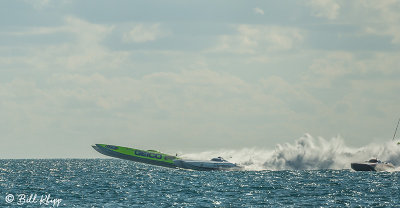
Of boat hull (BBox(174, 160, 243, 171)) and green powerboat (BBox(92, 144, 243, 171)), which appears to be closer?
boat hull (BBox(174, 160, 243, 171))

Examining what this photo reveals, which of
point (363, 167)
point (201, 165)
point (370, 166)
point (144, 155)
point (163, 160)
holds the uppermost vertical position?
point (370, 166)

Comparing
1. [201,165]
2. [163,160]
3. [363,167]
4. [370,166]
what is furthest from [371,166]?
[163,160]

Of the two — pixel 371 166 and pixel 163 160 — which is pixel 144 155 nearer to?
pixel 163 160

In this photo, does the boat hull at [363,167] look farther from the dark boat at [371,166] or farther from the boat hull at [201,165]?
the boat hull at [201,165]

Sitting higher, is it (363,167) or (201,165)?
(363,167)

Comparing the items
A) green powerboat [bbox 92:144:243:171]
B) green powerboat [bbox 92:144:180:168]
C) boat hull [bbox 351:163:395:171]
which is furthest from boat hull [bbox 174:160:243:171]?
boat hull [bbox 351:163:395:171]

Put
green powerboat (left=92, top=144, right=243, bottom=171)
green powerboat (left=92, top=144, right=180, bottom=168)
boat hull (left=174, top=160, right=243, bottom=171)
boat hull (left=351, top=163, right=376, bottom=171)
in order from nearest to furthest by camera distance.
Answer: boat hull (left=174, top=160, right=243, bottom=171) → green powerboat (left=92, top=144, right=243, bottom=171) → green powerboat (left=92, top=144, right=180, bottom=168) → boat hull (left=351, top=163, right=376, bottom=171)

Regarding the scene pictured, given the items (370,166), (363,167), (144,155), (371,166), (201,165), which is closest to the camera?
(201,165)

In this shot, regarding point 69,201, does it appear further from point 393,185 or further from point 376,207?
point 393,185

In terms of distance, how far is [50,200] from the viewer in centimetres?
5328

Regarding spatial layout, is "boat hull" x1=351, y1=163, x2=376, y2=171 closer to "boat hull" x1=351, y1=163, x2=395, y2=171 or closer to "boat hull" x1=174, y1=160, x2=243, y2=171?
"boat hull" x1=351, y1=163, x2=395, y2=171

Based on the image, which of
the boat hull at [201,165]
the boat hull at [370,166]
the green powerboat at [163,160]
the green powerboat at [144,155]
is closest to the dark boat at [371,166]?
the boat hull at [370,166]

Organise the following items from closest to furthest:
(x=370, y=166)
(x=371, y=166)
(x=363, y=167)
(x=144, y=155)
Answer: (x=144, y=155) → (x=371, y=166) → (x=370, y=166) → (x=363, y=167)

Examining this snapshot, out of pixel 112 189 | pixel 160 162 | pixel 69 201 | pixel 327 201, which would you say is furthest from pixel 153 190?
pixel 160 162
